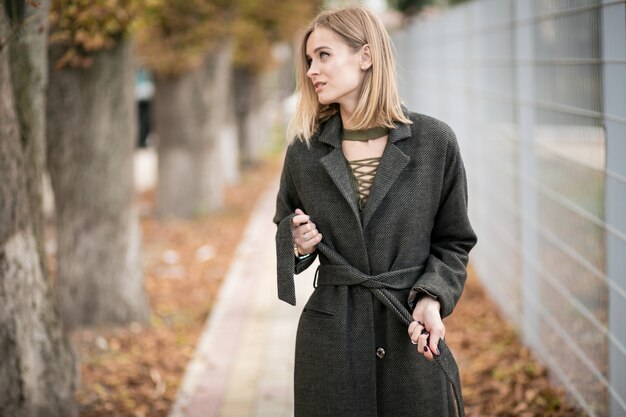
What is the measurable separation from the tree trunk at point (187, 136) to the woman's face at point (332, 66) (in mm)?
11431

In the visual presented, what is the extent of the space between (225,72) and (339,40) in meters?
12.5

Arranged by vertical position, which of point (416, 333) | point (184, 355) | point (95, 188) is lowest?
point (184, 355)

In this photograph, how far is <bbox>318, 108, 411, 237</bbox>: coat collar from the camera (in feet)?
10.2

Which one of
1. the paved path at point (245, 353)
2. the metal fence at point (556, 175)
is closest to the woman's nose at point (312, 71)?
the metal fence at point (556, 175)

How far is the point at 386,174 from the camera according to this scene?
3107mm

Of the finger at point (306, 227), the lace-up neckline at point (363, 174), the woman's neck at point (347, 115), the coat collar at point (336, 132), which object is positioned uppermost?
the woman's neck at point (347, 115)

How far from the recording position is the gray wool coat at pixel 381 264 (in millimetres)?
3137

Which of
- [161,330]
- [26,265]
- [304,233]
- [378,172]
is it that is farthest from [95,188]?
[378,172]

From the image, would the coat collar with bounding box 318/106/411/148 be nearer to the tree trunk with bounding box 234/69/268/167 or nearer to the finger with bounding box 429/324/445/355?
the finger with bounding box 429/324/445/355

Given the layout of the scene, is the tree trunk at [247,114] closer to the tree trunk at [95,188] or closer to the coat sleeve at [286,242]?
the tree trunk at [95,188]

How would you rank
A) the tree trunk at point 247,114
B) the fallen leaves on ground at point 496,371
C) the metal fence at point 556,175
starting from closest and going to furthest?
the metal fence at point 556,175, the fallen leaves on ground at point 496,371, the tree trunk at point 247,114

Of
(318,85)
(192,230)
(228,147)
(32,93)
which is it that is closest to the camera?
(318,85)

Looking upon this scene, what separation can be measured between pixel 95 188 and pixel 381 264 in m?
4.79

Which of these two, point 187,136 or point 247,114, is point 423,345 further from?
point 247,114
